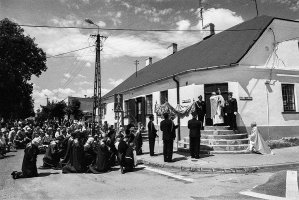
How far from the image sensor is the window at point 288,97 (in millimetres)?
14711

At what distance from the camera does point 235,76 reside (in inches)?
540

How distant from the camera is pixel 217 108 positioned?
42.7 ft

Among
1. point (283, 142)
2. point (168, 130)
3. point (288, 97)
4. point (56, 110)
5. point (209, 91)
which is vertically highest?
point (56, 110)

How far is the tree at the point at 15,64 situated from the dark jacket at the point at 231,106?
66.8ft

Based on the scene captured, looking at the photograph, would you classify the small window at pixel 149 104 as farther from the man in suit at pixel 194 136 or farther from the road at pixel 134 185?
the road at pixel 134 185

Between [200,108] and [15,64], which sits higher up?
[15,64]

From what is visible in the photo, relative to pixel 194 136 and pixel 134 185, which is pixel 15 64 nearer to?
pixel 194 136

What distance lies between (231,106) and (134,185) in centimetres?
781

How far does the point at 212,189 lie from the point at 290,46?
1244 cm

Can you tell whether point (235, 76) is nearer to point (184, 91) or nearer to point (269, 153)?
point (184, 91)

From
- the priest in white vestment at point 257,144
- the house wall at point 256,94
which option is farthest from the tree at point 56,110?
the priest in white vestment at point 257,144

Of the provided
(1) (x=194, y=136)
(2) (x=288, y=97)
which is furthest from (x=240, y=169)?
(2) (x=288, y=97)

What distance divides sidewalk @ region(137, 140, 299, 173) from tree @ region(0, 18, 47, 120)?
63.3ft

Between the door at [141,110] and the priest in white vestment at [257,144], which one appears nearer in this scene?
the priest in white vestment at [257,144]
